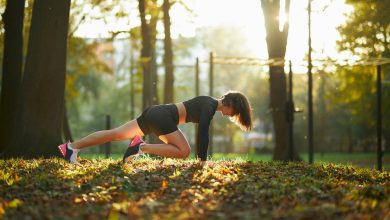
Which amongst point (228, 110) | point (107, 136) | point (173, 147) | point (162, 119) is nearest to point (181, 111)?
point (162, 119)

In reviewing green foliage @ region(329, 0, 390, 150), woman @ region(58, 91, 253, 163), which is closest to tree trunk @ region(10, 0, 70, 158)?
woman @ region(58, 91, 253, 163)

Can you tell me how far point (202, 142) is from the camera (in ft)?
27.2

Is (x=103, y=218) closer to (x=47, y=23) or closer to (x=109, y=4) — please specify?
(x=47, y=23)

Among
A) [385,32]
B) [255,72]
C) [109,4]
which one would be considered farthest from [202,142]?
[255,72]

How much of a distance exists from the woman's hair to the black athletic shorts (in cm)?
71

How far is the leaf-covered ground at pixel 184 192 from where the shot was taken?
5.50m

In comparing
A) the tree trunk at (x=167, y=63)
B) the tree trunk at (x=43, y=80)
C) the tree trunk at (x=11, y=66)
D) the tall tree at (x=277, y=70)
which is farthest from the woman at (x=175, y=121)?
the tree trunk at (x=167, y=63)

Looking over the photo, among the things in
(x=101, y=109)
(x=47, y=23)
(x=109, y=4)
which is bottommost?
(x=101, y=109)

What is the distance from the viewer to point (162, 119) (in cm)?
869

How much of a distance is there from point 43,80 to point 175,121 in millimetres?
3487

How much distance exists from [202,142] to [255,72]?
41.8 m

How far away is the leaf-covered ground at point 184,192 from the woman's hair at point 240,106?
0.63 meters

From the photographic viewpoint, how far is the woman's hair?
8594mm

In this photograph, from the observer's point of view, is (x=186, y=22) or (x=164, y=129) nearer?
(x=164, y=129)
